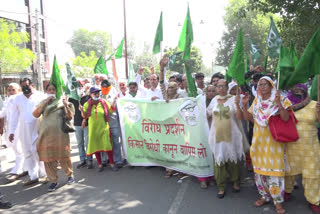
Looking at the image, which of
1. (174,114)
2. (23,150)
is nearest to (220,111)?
(174,114)

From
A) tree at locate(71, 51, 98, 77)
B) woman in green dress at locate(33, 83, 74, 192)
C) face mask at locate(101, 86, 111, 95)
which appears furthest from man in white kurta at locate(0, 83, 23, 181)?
tree at locate(71, 51, 98, 77)

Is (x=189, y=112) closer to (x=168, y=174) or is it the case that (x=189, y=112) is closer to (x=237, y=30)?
(x=168, y=174)

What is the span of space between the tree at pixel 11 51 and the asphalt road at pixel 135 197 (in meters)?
18.2

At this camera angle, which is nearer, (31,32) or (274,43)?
(274,43)

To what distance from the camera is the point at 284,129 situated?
3.51 metres

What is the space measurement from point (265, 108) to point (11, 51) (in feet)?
72.0

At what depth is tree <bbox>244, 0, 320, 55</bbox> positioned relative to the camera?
7.59 m

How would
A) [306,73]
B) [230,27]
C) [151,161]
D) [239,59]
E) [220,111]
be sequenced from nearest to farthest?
1. [306,73]
2. [239,59]
3. [220,111]
4. [151,161]
5. [230,27]

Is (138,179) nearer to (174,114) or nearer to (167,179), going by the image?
(167,179)

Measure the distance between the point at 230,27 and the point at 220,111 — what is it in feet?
123

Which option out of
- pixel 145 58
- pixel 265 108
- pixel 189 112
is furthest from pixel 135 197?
pixel 145 58

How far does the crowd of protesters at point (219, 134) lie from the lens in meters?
3.62

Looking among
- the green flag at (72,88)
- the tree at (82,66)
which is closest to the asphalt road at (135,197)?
the green flag at (72,88)

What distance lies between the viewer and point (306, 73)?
356 centimetres
